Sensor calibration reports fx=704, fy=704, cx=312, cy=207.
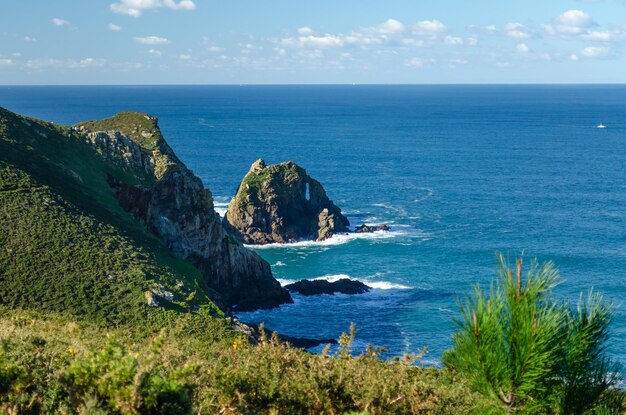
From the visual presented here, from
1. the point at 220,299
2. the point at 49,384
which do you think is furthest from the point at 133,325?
the point at 49,384

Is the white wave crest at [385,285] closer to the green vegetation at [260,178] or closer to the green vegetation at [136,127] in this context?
the green vegetation at [260,178]

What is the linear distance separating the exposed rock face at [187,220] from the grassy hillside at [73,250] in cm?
407

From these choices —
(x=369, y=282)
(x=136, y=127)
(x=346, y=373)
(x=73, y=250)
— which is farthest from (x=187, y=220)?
(x=346, y=373)

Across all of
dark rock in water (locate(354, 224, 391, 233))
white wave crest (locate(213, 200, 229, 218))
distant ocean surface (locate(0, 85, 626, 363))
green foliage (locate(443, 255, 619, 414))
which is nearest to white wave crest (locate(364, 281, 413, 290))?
distant ocean surface (locate(0, 85, 626, 363))

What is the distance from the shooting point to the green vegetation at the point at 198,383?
44.3 ft

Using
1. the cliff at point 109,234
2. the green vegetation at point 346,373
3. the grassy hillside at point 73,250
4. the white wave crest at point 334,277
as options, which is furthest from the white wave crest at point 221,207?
the green vegetation at point 346,373

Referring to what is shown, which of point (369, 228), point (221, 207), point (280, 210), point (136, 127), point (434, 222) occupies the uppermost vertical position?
point (136, 127)

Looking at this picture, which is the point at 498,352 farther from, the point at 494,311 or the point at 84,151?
the point at 84,151

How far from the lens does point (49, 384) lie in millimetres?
15531

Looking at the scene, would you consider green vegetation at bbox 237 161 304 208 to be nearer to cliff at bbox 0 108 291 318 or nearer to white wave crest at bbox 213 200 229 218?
white wave crest at bbox 213 200 229 218

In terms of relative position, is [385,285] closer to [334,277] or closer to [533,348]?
[334,277]

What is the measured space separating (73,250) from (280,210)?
4977 centimetres

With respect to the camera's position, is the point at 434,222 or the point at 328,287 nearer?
the point at 328,287

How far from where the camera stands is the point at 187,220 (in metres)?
65.2
